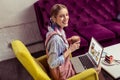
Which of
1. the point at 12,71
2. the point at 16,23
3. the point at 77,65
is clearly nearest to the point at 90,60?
the point at 77,65

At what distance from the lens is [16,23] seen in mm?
3119

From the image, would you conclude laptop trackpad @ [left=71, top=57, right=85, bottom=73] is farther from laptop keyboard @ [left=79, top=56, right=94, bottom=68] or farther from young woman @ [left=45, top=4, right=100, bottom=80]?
young woman @ [left=45, top=4, right=100, bottom=80]

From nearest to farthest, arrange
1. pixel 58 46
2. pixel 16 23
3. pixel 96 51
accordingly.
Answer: pixel 58 46
pixel 96 51
pixel 16 23

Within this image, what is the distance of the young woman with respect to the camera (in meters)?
1.71

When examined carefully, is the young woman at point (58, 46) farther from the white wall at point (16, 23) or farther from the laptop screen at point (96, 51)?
the white wall at point (16, 23)

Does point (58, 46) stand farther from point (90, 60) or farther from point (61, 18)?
point (90, 60)

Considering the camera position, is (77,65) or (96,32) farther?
(96,32)

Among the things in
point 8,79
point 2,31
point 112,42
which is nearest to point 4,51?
point 2,31

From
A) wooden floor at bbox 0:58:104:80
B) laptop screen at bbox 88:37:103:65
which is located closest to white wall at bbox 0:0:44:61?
wooden floor at bbox 0:58:104:80

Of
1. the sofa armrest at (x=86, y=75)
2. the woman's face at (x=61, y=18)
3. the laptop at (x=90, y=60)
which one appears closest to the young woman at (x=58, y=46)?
the woman's face at (x=61, y=18)

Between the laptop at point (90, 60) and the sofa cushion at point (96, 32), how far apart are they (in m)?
0.74

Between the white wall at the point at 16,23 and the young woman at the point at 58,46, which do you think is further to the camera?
the white wall at the point at 16,23

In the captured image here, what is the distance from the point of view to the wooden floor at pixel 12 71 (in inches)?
110

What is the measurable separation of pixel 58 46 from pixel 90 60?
0.52m
